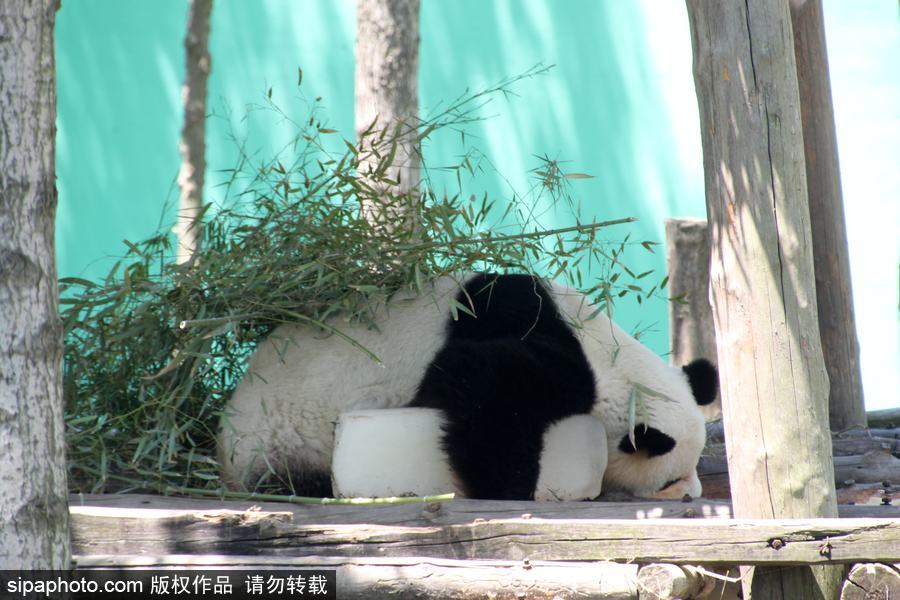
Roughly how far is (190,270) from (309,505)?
1.09 m

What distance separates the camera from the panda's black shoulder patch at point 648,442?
3.06 meters

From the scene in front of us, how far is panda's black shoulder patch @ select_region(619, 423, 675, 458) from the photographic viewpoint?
306cm

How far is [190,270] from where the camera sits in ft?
11.3

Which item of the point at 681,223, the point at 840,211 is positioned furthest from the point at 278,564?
the point at 681,223

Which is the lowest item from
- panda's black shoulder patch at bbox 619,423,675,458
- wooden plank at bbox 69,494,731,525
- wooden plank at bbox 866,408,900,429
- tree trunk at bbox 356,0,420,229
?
wooden plank at bbox 866,408,900,429

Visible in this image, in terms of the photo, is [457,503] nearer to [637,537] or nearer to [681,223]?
[637,537]

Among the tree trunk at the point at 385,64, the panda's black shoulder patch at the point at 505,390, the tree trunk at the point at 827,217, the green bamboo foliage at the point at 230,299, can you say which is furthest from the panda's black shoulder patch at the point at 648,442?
the tree trunk at the point at 385,64

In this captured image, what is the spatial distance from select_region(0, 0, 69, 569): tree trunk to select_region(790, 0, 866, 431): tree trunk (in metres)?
3.29

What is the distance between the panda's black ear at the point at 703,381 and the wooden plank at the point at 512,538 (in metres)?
1.01

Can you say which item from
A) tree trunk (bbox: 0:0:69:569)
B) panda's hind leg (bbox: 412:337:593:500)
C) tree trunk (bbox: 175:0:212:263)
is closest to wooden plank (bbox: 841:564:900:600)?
panda's hind leg (bbox: 412:337:593:500)

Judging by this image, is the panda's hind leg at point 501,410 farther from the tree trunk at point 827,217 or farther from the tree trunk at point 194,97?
the tree trunk at point 194,97

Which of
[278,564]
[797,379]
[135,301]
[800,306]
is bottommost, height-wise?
[278,564]

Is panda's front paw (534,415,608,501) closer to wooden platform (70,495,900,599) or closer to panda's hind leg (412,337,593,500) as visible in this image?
panda's hind leg (412,337,593,500)

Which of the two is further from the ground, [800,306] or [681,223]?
[681,223]
